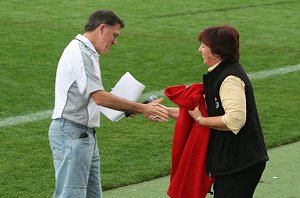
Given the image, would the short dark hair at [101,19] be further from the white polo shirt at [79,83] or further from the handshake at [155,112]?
the handshake at [155,112]

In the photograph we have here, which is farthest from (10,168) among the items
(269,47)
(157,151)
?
(269,47)

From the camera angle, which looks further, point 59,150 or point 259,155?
point 59,150

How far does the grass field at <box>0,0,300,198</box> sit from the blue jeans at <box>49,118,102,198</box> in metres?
1.82

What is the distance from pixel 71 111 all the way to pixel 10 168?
113 inches

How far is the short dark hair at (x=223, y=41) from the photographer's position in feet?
18.2

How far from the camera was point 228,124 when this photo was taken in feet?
18.0

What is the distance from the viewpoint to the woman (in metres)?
5.54

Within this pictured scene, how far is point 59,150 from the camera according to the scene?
6105 millimetres

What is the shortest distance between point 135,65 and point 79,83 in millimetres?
8456

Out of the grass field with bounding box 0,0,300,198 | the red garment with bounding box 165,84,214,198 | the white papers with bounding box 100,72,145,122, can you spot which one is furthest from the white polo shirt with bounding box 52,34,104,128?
the grass field with bounding box 0,0,300,198

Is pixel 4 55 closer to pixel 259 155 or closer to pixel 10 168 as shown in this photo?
pixel 10 168

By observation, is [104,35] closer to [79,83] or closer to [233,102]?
[79,83]

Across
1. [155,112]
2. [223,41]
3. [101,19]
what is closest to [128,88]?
[155,112]

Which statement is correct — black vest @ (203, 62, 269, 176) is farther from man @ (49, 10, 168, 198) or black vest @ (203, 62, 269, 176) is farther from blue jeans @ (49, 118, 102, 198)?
blue jeans @ (49, 118, 102, 198)
